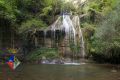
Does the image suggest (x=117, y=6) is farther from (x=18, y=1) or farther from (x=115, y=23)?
(x=18, y=1)

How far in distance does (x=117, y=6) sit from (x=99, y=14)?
17.4 ft

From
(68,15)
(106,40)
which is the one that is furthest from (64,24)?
(106,40)

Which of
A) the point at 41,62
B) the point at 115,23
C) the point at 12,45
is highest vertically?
the point at 115,23

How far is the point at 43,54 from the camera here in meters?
25.8

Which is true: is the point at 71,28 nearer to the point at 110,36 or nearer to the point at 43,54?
the point at 43,54

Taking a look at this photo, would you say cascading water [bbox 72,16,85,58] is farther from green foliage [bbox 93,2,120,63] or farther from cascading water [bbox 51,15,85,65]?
green foliage [bbox 93,2,120,63]

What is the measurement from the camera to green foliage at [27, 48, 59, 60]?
1008 inches

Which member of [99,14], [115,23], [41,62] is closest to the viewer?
[115,23]

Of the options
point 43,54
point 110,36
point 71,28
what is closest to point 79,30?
point 71,28

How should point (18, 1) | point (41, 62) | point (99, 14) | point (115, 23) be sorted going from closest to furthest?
1. point (115, 23)
2. point (41, 62)
3. point (99, 14)
4. point (18, 1)

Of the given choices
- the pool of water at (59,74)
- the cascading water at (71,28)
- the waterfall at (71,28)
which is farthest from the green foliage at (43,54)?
the pool of water at (59,74)

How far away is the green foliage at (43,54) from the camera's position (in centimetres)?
2561

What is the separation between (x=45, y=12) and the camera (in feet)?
92.7

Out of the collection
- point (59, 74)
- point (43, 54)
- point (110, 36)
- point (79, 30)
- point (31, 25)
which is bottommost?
point (59, 74)
